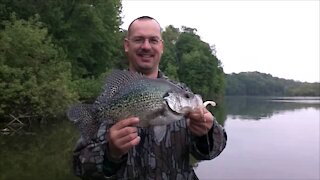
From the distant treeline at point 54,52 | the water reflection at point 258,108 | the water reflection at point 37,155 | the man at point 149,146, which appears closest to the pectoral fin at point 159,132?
the man at point 149,146

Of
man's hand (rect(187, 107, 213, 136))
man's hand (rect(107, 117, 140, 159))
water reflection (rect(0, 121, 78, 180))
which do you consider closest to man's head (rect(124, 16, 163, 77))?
man's hand (rect(187, 107, 213, 136))

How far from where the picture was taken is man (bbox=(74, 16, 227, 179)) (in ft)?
9.77

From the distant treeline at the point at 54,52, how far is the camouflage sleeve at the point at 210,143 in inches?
156

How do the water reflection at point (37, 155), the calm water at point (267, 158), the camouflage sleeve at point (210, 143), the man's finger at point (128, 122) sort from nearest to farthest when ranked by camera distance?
the man's finger at point (128, 122), the camouflage sleeve at point (210, 143), the water reflection at point (37, 155), the calm water at point (267, 158)

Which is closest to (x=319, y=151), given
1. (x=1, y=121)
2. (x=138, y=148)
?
(x=1, y=121)

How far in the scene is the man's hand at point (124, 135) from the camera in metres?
2.64

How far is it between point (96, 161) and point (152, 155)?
42 cm

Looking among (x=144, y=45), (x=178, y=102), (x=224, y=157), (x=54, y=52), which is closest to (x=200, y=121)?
(x=178, y=102)

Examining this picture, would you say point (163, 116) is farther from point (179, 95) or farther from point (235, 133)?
point (235, 133)

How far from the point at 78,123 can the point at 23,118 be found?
92.5ft

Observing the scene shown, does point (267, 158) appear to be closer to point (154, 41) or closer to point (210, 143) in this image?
point (210, 143)

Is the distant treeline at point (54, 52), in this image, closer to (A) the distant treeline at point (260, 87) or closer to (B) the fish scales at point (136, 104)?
(B) the fish scales at point (136, 104)

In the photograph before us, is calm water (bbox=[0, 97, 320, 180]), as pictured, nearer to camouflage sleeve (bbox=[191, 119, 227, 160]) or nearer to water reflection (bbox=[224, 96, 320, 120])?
camouflage sleeve (bbox=[191, 119, 227, 160])

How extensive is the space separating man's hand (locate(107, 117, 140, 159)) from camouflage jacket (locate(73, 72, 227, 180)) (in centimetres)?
25
